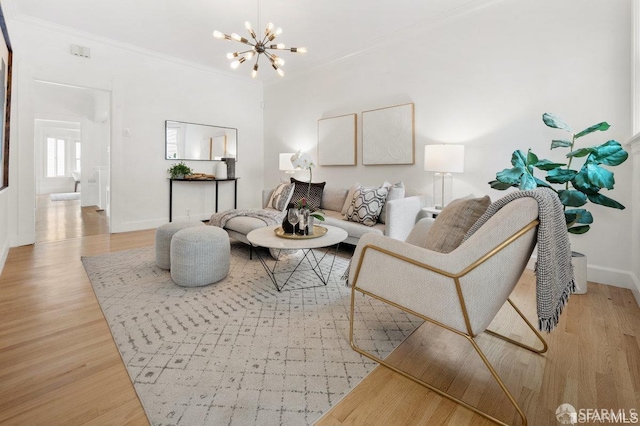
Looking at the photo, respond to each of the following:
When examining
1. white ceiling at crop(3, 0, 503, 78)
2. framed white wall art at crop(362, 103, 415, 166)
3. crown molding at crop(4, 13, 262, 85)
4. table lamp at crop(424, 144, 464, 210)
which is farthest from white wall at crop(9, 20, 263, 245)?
table lamp at crop(424, 144, 464, 210)

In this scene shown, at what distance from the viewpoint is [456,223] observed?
1631 mm

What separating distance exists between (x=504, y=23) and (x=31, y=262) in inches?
216

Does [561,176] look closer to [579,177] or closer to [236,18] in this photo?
[579,177]

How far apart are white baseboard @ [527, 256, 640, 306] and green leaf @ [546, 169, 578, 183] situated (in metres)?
0.96

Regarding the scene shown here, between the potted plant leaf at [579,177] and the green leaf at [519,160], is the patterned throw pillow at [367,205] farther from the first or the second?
the green leaf at [519,160]

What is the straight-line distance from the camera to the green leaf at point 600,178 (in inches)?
89.7

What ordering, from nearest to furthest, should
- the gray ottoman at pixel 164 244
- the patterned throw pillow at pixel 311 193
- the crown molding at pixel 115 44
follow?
1. the gray ottoman at pixel 164 244
2. the crown molding at pixel 115 44
3. the patterned throw pillow at pixel 311 193

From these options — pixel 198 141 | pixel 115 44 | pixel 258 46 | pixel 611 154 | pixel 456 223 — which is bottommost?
pixel 456 223

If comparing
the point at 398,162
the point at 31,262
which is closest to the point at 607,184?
the point at 398,162

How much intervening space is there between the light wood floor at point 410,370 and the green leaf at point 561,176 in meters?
0.96

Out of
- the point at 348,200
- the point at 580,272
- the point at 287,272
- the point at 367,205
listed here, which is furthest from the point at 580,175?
the point at 287,272

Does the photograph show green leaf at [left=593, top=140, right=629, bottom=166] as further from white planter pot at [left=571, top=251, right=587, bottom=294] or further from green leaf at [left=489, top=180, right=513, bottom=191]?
white planter pot at [left=571, top=251, right=587, bottom=294]

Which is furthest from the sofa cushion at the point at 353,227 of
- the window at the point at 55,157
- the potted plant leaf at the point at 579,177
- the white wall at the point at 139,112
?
the window at the point at 55,157

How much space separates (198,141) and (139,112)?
1016 mm
